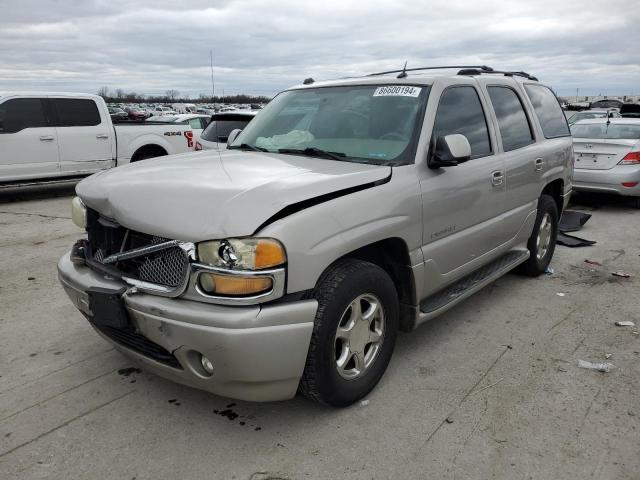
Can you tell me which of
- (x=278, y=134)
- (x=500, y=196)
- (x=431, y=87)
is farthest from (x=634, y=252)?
(x=278, y=134)

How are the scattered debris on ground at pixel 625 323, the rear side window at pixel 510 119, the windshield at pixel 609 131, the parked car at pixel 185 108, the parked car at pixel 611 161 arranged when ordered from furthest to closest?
the parked car at pixel 185 108 → the windshield at pixel 609 131 → the parked car at pixel 611 161 → the rear side window at pixel 510 119 → the scattered debris on ground at pixel 625 323

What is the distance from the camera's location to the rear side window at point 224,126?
31.8 feet

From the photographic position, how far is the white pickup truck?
9.49 meters

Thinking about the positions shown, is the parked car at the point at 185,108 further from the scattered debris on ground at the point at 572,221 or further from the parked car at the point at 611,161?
the scattered debris on ground at the point at 572,221

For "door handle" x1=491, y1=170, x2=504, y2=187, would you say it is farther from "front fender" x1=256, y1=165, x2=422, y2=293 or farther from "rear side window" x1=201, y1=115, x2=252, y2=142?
"rear side window" x1=201, y1=115, x2=252, y2=142

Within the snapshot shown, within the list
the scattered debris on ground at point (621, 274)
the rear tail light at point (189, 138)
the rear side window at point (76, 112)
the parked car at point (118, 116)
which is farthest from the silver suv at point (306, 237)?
the parked car at point (118, 116)

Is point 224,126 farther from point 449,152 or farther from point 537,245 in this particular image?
point 449,152

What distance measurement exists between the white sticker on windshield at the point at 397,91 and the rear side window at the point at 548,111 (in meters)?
1.94

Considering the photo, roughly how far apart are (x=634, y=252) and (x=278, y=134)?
4.89 m

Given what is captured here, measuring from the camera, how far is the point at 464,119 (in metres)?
3.93

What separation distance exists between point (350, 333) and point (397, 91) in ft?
5.86

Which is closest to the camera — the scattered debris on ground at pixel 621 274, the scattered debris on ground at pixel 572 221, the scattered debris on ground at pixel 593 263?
the scattered debris on ground at pixel 621 274

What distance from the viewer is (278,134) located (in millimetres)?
A: 4062

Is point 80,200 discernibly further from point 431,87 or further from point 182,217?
point 431,87
